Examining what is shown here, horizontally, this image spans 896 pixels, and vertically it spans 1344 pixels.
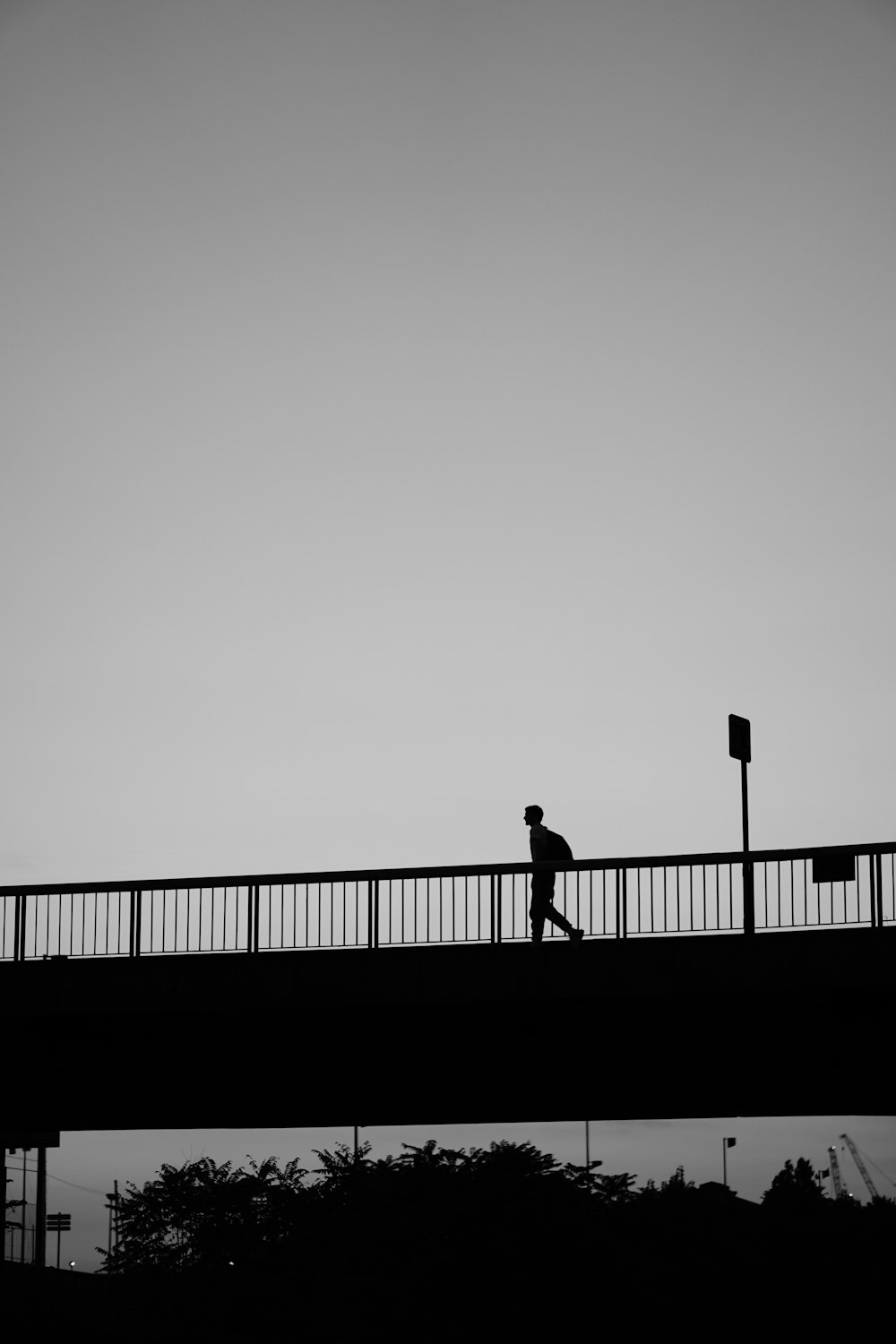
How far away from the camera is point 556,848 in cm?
1688

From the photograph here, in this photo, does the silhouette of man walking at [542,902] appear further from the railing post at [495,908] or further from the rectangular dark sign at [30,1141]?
the rectangular dark sign at [30,1141]

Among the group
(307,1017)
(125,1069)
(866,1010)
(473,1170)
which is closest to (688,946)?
(866,1010)

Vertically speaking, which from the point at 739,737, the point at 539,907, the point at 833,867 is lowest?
the point at 539,907

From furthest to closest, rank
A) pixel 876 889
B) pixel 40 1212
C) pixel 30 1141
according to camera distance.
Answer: pixel 40 1212 < pixel 30 1141 < pixel 876 889

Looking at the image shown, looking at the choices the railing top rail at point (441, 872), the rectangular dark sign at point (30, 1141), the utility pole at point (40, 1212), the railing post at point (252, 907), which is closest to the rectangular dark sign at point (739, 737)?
the railing top rail at point (441, 872)

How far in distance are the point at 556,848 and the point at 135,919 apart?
17.0ft

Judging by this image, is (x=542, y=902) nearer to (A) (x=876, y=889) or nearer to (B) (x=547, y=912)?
(B) (x=547, y=912)

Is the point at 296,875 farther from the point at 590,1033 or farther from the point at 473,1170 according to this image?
the point at 473,1170

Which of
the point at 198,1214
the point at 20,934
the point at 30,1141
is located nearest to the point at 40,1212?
the point at 198,1214

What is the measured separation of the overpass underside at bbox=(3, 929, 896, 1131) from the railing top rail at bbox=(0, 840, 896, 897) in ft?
2.79

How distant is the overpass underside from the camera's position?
15258mm

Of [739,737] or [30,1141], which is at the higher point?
[739,737]

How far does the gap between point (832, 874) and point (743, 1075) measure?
2646 mm

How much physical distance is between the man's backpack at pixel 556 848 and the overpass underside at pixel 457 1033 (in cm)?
130
